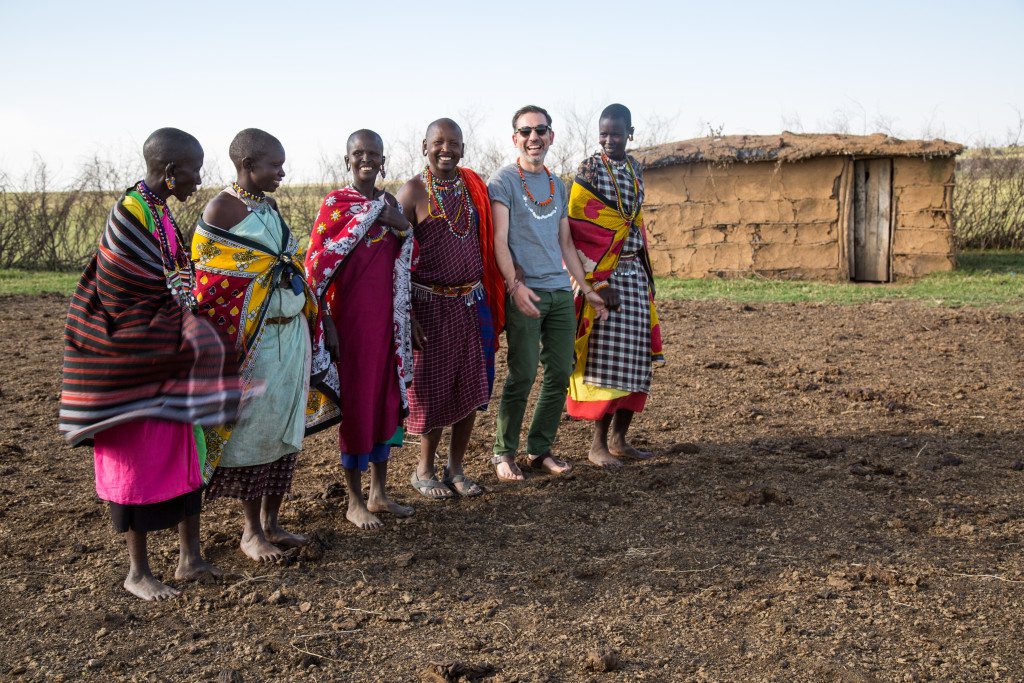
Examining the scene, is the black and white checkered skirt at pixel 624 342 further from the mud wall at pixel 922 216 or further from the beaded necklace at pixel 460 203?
the mud wall at pixel 922 216

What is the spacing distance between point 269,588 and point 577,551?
4.15 ft

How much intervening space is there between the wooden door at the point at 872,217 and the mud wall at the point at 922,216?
128 millimetres

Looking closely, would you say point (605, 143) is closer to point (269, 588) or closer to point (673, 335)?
point (269, 588)

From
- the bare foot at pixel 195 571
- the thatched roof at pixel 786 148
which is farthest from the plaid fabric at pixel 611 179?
the thatched roof at pixel 786 148

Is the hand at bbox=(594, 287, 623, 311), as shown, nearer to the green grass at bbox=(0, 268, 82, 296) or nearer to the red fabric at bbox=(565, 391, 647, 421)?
the red fabric at bbox=(565, 391, 647, 421)

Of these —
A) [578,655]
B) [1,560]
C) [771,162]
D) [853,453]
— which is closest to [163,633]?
[1,560]

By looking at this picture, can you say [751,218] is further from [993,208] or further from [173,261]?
[173,261]

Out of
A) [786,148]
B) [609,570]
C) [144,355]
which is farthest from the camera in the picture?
[786,148]

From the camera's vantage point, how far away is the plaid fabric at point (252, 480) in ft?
11.9

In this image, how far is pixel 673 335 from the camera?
360 inches

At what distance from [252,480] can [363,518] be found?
64cm

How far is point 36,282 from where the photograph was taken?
13086 mm

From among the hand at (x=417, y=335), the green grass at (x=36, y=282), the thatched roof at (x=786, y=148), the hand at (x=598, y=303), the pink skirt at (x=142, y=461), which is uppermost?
the thatched roof at (x=786, y=148)

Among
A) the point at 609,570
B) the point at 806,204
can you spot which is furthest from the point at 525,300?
the point at 806,204
